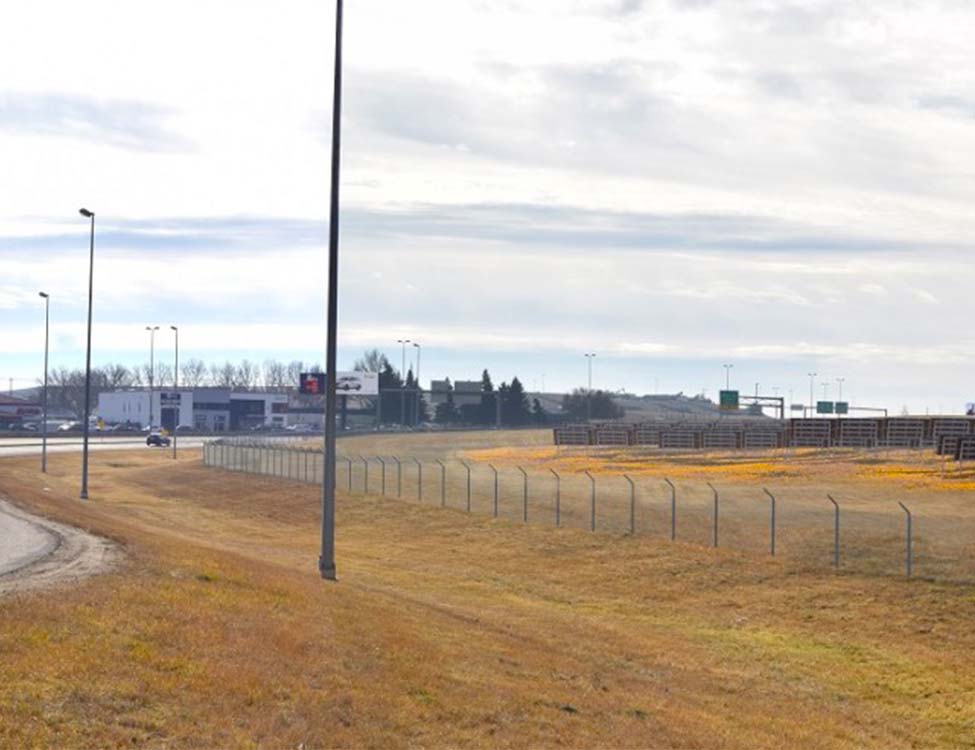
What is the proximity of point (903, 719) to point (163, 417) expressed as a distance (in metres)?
185

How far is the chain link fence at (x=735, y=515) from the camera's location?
115ft

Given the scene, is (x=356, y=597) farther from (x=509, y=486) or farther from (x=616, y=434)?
(x=616, y=434)

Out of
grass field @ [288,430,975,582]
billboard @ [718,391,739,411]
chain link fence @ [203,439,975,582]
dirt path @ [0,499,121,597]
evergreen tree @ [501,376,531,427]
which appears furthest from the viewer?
evergreen tree @ [501,376,531,427]

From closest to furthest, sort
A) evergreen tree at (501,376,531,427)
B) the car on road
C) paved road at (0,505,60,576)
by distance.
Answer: paved road at (0,505,60,576), the car on road, evergreen tree at (501,376,531,427)

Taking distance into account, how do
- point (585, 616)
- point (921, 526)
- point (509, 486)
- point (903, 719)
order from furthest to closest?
point (509, 486) < point (921, 526) < point (585, 616) < point (903, 719)

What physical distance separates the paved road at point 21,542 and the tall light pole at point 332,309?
16.5 feet

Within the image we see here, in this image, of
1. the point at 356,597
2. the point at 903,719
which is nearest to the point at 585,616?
the point at 356,597

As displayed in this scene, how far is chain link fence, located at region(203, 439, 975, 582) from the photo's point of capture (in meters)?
35.0

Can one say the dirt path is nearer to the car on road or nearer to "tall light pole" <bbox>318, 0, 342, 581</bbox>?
"tall light pole" <bbox>318, 0, 342, 581</bbox>

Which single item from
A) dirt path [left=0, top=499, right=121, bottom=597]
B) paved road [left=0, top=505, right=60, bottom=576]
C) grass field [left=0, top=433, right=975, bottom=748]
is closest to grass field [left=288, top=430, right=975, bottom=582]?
grass field [left=0, top=433, right=975, bottom=748]

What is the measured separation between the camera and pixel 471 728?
44.7 ft

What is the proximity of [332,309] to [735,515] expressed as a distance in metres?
23.2

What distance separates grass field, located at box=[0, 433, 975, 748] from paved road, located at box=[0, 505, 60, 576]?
1.35 meters

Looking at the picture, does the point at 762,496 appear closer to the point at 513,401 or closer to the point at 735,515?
the point at 735,515
